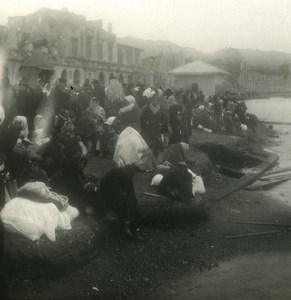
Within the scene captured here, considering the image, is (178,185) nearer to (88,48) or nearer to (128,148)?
(128,148)

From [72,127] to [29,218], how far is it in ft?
11.0

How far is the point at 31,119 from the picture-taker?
10555 millimetres

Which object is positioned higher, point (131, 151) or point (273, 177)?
point (131, 151)

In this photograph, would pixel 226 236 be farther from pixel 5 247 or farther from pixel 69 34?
pixel 69 34

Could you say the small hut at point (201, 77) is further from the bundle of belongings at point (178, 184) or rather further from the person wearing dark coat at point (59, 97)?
the bundle of belongings at point (178, 184)

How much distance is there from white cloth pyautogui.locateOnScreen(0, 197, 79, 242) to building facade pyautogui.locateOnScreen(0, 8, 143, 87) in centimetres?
1782

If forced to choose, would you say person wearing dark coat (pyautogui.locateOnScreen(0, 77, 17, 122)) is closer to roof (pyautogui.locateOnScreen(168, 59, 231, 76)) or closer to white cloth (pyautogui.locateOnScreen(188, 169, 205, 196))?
white cloth (pyautogui.locateOnScreen(188, 169, 205, 196))

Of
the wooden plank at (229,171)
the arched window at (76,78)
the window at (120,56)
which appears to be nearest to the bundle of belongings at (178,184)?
the wooden plank at (229,171)

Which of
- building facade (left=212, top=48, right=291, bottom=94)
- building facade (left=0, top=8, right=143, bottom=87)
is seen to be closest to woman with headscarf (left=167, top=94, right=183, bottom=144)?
building facade (left=0, top=8, right=143, bottom=87)

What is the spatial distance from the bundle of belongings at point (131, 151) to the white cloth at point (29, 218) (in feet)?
13.6

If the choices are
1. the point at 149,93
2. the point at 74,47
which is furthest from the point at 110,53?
the point at 149,93

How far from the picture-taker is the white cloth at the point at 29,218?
629cm

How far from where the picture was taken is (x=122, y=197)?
7.70 meters

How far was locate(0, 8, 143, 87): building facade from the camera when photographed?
2848cm
